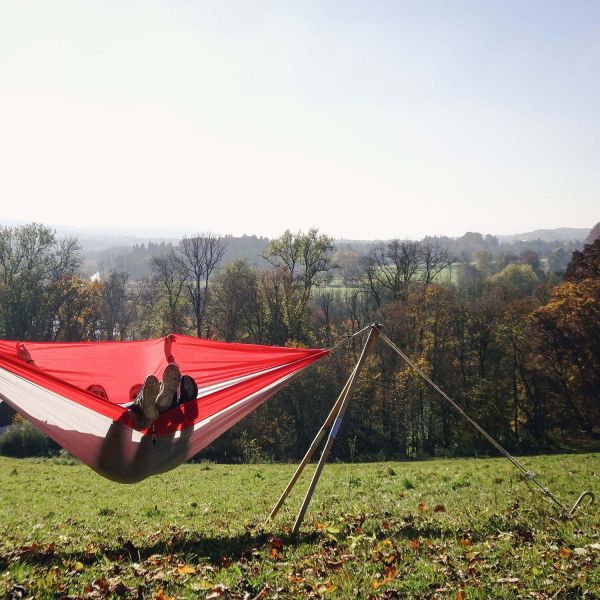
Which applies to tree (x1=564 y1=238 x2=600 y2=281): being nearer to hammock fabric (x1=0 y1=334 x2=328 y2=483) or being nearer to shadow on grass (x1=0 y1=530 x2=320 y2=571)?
hammock fabric (x1=0 y1=334 x2=328 y2=483)

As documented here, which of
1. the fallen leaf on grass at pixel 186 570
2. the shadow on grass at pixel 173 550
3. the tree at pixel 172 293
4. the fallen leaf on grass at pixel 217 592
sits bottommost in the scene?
the shadow on grass at pixel 173 550

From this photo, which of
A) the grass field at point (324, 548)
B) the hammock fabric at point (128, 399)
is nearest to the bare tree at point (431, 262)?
the grass field at point (324, 548)

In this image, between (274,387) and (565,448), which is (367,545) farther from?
(565,448)

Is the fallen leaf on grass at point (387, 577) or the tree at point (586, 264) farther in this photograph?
the tree at point (586, 264)

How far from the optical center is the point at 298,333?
41562 millimetres

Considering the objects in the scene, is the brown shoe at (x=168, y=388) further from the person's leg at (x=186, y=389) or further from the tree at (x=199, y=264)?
the tree at (x=199, y=264)

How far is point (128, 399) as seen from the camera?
32.3 feet

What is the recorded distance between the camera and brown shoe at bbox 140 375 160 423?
21.6ft

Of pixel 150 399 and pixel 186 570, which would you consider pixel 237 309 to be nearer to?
pixel 150 399

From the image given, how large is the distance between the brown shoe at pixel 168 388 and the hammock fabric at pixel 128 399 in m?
0.12

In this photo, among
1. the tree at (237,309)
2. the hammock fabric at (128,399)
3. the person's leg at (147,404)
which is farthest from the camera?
the tree at (237,309)

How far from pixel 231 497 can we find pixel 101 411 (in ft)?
18.4

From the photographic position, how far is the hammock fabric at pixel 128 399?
6199 millimetres

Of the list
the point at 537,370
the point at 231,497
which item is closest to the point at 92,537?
the point at 231,497
